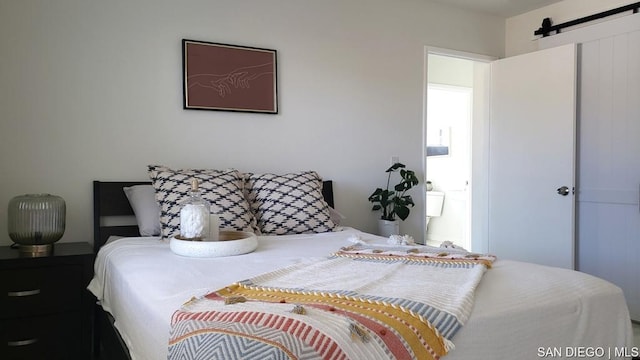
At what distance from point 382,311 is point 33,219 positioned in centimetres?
192

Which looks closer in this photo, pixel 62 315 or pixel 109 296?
pixel 109 296

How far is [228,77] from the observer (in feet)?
9.94

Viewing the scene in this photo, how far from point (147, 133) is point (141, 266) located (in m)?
1.27

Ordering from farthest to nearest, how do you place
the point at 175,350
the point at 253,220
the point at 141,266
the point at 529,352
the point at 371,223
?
1. the point at 371,223
2. the point at 253,220
3. the point at 141,266
4. the point at 529,352
5. the point at 175,350

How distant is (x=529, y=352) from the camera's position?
129cm

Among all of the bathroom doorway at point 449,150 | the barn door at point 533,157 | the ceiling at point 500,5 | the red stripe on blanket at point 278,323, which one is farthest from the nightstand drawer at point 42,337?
the bathroom doorway at point 449,150

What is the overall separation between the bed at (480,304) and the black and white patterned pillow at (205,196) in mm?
311

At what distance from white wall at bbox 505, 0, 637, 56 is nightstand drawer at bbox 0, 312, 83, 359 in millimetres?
4035

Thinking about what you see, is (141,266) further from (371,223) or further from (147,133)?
(371,223)

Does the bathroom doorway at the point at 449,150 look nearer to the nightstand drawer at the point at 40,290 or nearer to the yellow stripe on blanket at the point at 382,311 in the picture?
the nightstand drawer at the point at 40,290

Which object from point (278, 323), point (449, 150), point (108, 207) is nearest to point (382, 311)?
point (278, 323)

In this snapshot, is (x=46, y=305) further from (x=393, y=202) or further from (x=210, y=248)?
(x=393, y=202)

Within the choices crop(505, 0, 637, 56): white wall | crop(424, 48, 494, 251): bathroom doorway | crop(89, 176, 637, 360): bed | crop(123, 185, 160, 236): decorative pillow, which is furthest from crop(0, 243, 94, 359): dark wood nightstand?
crop(505, 0, 637, 56): white wall

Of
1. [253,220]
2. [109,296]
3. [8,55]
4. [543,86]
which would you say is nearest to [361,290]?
[109,296]
